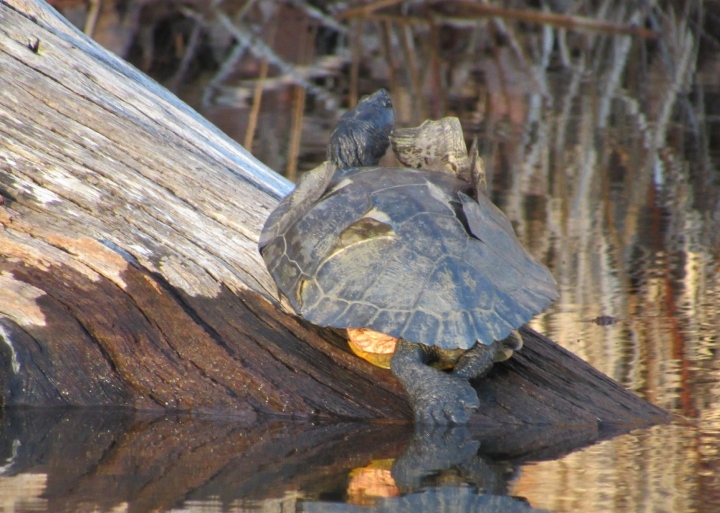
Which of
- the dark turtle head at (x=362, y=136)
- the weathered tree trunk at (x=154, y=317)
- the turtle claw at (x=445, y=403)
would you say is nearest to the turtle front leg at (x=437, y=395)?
the turtle claw at (x=445, y=403)

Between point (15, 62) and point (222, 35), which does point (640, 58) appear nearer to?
point (222, 35)

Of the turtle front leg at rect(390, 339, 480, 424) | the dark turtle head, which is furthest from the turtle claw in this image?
the dark turtle head

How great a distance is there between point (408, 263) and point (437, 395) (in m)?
0.36

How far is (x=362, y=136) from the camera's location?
11.0 feet

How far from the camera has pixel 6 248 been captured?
3162mm

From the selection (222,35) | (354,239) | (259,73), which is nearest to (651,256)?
(354,239)

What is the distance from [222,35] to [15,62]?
43.2 ft

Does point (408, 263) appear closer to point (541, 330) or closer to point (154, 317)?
point (154, 317)

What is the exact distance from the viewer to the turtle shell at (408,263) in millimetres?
2787

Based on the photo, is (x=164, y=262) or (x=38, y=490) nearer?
(x=38, y=490)

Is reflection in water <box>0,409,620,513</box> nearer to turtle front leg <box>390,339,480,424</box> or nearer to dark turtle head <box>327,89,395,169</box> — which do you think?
turtle front leg <box>390,339,480,424</box>

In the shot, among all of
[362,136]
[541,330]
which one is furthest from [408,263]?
[541,330]

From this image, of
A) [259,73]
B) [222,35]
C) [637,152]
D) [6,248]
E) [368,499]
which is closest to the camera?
[368,499]

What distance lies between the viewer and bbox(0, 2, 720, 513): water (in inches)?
92.4
